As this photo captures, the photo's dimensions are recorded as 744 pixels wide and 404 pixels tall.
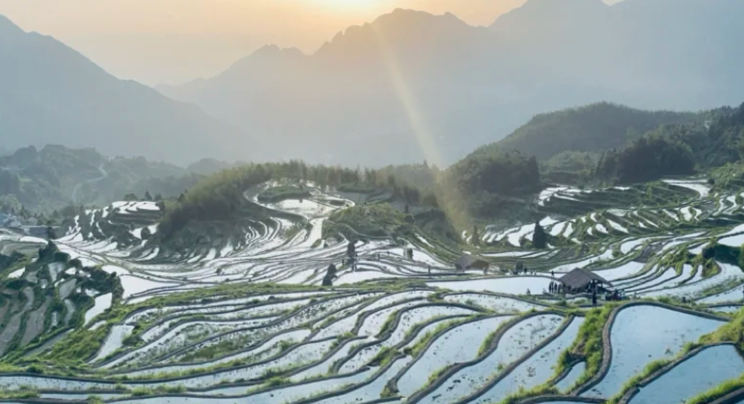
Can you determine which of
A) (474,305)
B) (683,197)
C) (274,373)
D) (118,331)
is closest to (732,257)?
(474,305)

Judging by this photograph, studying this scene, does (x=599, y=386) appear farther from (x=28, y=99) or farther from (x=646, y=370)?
(x=28, y=99)

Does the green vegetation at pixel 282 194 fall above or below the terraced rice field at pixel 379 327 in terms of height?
above

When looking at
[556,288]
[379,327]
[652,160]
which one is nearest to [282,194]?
[556,288]

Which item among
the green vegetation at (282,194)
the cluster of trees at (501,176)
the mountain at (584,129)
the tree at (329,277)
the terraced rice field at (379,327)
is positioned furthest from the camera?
the mountain at (584,129)

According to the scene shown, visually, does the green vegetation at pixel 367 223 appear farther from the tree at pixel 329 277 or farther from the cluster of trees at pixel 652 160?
the cluster of trees at pixel 652 160

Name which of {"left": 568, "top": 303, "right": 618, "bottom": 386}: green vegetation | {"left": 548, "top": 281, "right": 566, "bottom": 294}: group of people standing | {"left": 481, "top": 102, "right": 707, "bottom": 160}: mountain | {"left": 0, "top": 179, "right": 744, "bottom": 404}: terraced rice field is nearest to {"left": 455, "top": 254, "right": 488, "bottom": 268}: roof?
{"left": 0, "top": 179, "right": 744, "bottom": 404}: terraced rice field

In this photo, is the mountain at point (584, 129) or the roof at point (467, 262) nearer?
the roof at point (467, 262)

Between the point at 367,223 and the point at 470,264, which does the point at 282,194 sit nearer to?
the point at 367,223

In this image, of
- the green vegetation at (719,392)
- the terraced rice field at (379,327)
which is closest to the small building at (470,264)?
the terraced rice field at (379,327)
